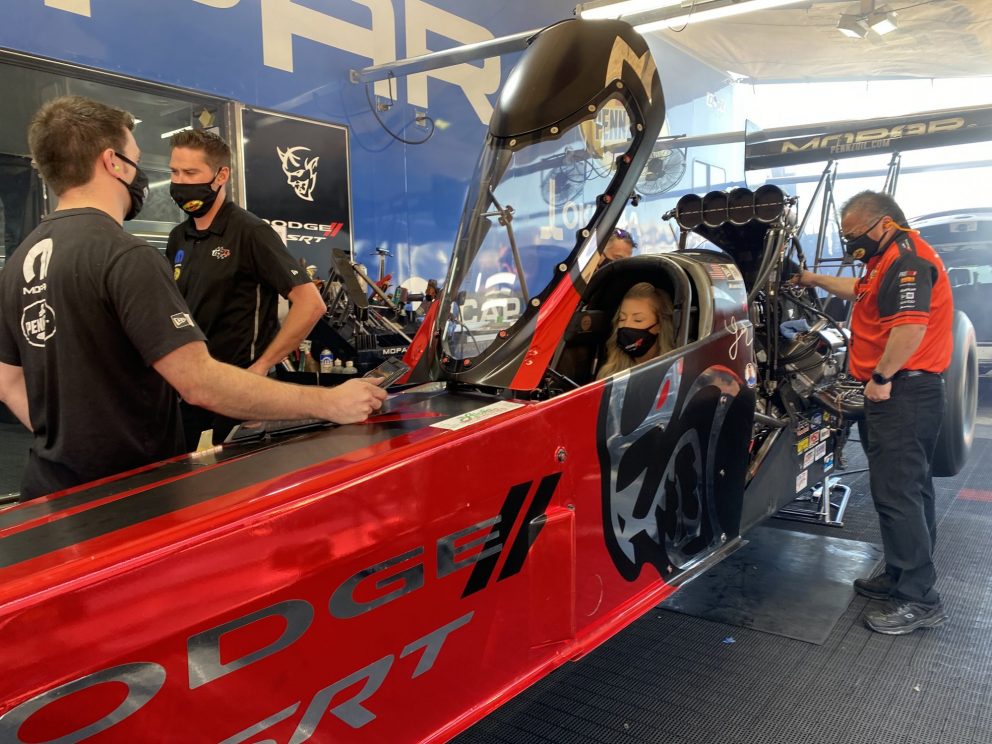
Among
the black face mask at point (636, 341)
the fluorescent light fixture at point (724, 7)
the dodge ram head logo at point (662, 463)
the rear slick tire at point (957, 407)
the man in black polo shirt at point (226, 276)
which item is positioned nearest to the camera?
the dodge ram head logo at point (662, 463)

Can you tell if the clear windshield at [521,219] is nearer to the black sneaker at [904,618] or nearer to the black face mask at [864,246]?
the black face mask at [864,246]

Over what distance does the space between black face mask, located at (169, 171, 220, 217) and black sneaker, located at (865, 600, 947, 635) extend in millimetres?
2918

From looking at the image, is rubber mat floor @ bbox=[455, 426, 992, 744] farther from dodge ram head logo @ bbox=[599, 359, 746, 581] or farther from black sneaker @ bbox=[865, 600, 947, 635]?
dodge ram head logo @ bbox=[599, 359, 746, 581]

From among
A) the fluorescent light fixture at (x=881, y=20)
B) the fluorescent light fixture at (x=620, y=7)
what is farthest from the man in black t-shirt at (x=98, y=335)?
the fluorescent light fixture at (x=881, y=20)

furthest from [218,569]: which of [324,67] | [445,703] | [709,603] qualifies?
[324,67]

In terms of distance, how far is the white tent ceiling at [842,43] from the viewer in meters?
8.78

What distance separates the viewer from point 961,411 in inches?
155

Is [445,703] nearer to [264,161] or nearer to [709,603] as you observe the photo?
[709,603]

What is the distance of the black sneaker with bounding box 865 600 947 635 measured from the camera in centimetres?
286

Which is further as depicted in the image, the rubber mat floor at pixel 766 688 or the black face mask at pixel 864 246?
the black face mask at pixel 864 246

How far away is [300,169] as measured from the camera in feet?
20.4

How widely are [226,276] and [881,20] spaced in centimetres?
746

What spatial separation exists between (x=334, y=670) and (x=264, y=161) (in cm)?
537

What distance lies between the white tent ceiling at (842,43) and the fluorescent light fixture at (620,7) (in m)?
2.56
